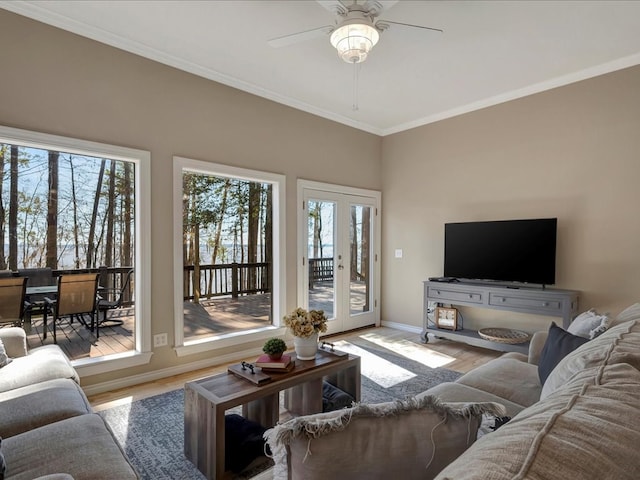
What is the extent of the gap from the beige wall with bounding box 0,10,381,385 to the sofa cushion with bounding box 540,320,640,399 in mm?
3138

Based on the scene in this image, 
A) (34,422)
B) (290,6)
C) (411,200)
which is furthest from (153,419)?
(411,200)

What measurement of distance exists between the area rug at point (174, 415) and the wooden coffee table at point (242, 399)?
155mm

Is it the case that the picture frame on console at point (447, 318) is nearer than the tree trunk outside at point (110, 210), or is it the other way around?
the tree trunk outside at point (110, 210)

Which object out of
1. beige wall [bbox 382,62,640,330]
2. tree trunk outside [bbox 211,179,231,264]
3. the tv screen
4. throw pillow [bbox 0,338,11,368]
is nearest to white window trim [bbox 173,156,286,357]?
tree trunk outside [bbox 211,179,231,264]

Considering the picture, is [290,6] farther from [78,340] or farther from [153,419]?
[78,340]

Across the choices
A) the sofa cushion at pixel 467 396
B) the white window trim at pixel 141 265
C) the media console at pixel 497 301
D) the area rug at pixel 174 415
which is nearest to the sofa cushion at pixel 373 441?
the sofa cushion at pixel 467 396

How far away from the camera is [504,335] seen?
397 centimetres

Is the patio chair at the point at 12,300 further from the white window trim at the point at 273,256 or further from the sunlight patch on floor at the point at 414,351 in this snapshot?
the sunlight patch on floor at the point at 414,351

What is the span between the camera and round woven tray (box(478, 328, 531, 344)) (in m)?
3.82

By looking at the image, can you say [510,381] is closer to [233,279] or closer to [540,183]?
[540,183]

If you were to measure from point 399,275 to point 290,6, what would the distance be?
3752mm

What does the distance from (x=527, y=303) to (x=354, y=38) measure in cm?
307

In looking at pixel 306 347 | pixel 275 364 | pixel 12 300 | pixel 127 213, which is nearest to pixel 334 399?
pixel 306 347

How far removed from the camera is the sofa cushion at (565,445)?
0.50 m
